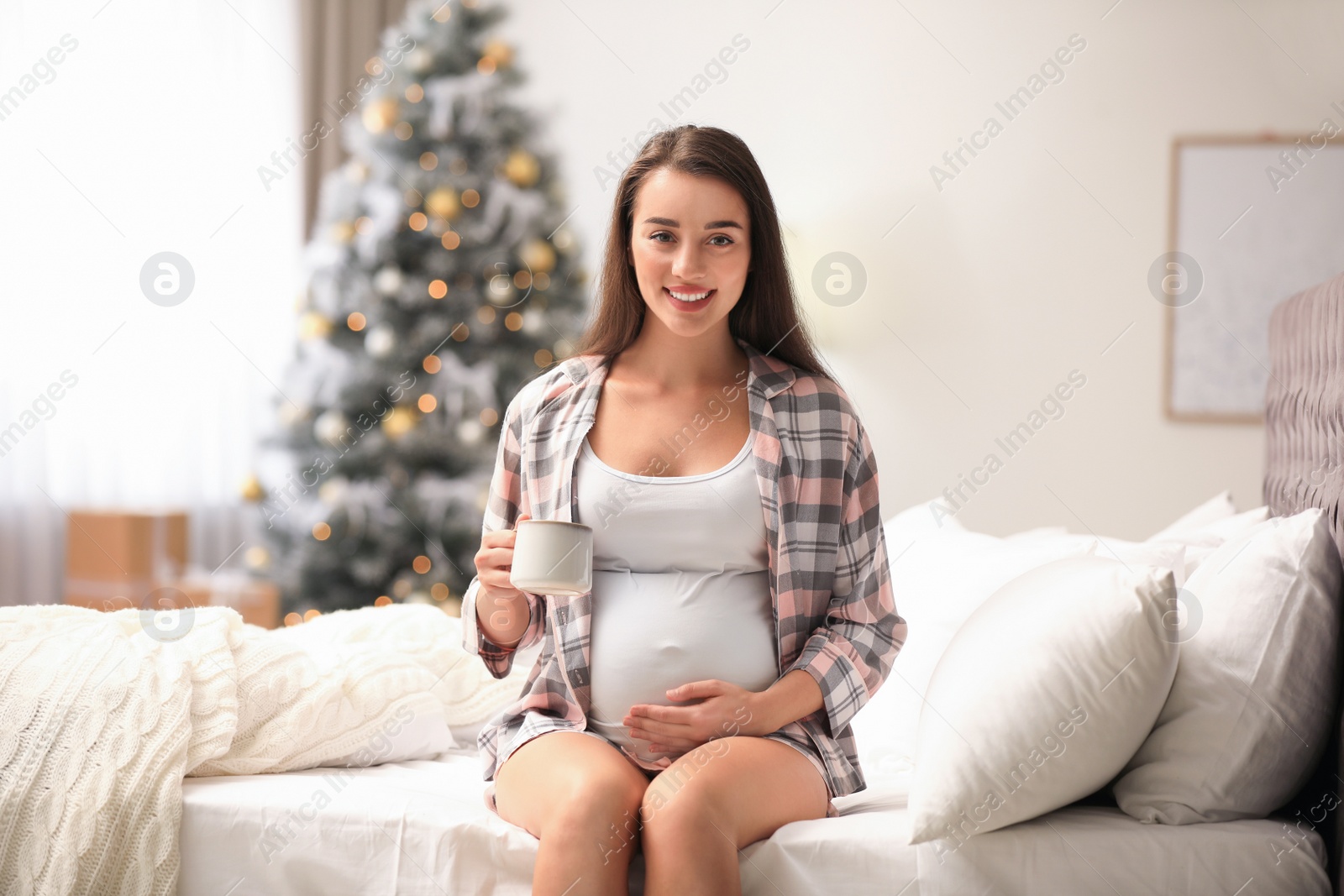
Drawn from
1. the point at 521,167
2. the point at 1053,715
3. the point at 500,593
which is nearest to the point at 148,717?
the point at 500,593

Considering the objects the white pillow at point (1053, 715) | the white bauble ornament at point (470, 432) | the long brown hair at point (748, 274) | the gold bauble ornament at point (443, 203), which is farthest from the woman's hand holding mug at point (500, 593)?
the gold bauble ornament at point (443, 203)

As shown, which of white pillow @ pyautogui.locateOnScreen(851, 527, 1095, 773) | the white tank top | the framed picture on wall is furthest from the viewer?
the framed picture on wall

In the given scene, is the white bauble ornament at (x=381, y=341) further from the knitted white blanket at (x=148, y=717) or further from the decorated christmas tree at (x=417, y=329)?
the knitted white blanket at (x=148, y=717)

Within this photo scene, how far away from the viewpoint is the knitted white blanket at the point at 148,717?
1.31 metres

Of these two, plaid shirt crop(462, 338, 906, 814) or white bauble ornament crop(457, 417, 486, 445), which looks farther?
white bauble ornament crop(457, 417, 486, 445)

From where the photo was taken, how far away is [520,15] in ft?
13.4

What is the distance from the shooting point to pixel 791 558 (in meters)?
1.44

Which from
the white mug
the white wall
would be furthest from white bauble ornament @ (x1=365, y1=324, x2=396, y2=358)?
the white mug

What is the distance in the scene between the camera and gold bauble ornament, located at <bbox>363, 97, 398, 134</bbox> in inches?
138

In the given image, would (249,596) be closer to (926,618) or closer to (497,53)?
(497,53)

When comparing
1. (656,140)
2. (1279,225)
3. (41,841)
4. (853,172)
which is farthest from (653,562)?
(1279,225)

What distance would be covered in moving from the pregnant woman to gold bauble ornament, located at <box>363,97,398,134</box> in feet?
7.27

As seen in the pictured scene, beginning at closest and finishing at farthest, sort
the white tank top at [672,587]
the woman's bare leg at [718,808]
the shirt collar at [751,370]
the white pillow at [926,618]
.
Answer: the woman's bare leg at [718,808] < the white tank top at [672,587] < the shirt collar at [751,370] < the white pillow at [926,618]

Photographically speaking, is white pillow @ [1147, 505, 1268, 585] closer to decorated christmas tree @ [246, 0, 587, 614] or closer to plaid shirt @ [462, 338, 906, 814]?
plaid shirt @ [462, 338, 906, 814]
